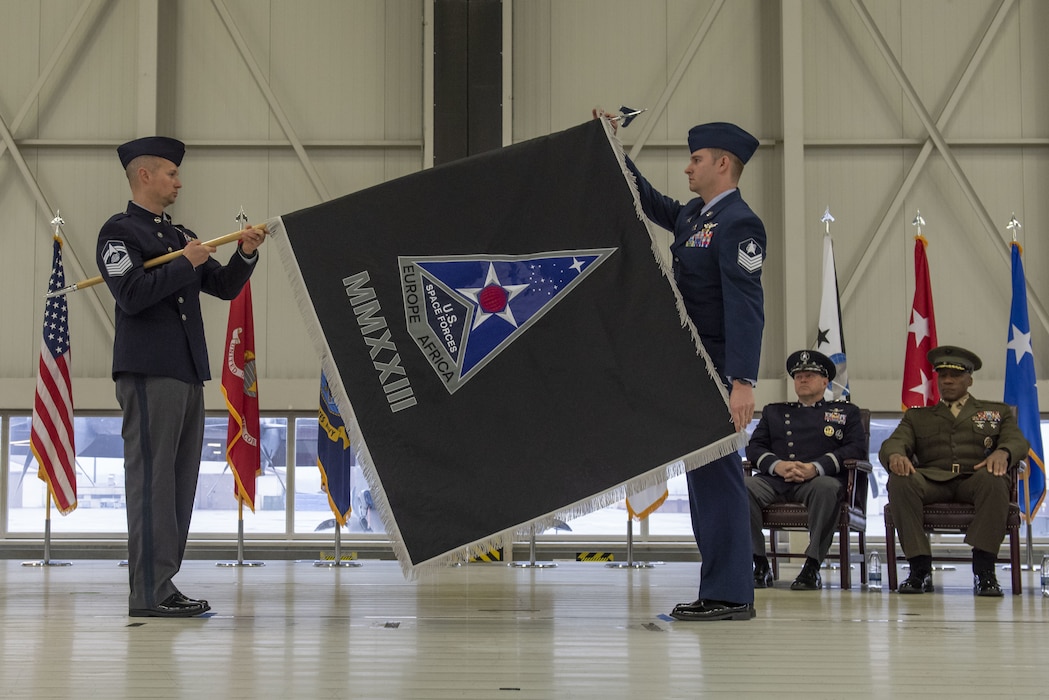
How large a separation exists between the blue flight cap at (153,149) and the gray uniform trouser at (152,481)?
723 millimetres

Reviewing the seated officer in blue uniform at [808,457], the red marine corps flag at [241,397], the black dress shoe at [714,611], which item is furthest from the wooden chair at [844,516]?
the red marine corps flag at [241,397]

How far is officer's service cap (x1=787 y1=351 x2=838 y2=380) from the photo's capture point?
513cm

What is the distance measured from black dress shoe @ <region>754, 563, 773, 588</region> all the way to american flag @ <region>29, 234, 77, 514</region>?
15.5 feet

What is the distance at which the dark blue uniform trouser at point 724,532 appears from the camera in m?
3.08

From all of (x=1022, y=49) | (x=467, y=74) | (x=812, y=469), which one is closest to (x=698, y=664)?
(x=812, y=469)

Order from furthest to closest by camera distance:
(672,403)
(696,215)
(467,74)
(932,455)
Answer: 1. (467,74)
2. (932,455)
3. (696,215)
4. (672,403)

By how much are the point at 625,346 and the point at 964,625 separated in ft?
4.30

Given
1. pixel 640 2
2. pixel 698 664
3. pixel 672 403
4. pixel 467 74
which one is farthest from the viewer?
pixel 640 2

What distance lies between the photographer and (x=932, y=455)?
4.76 metres

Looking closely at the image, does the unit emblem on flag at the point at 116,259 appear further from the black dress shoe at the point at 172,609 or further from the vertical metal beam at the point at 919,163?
the vertical metal beam at the point at 919,163

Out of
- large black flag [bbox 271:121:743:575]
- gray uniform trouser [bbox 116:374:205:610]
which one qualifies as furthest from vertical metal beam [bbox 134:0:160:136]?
large black flag [bbox 271:121:743:575]

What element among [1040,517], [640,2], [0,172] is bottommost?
[1040,517]

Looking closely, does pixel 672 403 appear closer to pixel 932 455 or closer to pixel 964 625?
pixel 964 625

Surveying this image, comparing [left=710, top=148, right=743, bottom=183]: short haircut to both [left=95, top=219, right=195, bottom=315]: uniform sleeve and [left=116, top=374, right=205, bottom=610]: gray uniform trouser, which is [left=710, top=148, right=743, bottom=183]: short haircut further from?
[left=116, top=374, right=205, bottom=610]: gray uniform trouser
